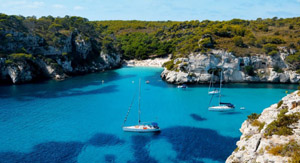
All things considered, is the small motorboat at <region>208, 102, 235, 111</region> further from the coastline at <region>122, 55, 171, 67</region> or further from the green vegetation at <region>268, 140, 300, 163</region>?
the coastline at <region>122, 55, 171, 67</region>

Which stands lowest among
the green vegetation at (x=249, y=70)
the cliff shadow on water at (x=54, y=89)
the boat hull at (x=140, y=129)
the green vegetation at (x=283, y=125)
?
the boat hull at (x=140, y=129)

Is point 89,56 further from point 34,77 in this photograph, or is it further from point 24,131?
point 24,131

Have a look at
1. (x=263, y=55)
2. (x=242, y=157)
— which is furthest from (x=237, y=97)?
(x=242, y=157)

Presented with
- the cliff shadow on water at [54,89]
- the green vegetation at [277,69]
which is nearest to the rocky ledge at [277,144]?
the cliff shadow on water at [54,89]

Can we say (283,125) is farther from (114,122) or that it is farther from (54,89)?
(54,89)

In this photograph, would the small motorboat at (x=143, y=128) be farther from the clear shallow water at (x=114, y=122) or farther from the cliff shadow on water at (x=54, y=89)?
the cliff shadow on water at (x=54, y=89)

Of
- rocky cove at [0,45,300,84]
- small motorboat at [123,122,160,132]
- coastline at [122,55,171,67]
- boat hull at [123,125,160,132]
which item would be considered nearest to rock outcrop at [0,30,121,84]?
rocky cove at [0,45,300,84]
